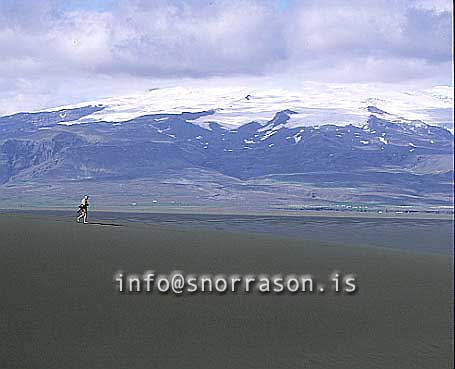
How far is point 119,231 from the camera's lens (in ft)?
121

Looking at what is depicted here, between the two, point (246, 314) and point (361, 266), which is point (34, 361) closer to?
point (246, 314)

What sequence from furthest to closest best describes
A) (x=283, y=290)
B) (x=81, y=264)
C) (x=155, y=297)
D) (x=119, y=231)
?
(x=119, y=231) → (x=81, y=264) → (x=283, y=290) → (x=155, y=297)

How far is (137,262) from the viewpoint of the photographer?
24156 mm

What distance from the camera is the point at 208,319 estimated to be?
1638 centimetres

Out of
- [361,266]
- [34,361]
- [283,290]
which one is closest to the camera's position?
[34,361]

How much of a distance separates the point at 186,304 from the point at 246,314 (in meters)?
1.31

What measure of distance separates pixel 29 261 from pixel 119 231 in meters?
14.2

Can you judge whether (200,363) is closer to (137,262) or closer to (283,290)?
(283,290)

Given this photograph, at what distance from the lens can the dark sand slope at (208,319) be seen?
A: 1367 cm

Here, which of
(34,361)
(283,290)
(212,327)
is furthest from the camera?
(283,290)

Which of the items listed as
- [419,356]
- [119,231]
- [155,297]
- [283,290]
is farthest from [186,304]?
[119,231]

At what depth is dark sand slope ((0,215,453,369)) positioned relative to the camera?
1367 cm

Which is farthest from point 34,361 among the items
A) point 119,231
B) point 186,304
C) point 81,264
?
point 119,231

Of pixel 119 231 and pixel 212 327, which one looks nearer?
pixel 212 327
